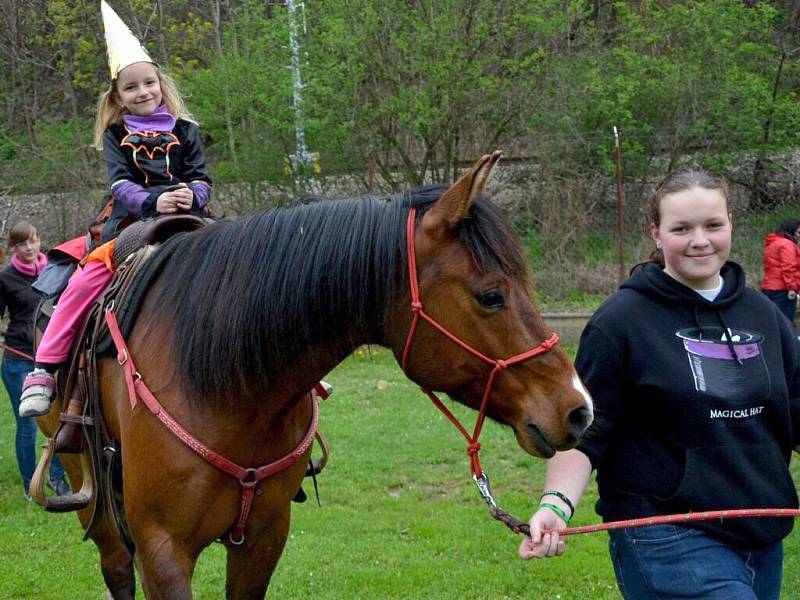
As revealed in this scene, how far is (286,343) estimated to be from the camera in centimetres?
286

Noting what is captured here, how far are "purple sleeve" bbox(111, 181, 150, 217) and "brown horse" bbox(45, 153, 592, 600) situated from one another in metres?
0.45

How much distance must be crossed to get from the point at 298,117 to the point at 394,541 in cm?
954

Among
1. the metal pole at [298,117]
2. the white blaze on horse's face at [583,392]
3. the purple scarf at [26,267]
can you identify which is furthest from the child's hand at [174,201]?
the metal pole at [298,117]

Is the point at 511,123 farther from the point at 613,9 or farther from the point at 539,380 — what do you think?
the point at 539,380

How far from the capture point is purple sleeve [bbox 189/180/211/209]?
383 centimetres

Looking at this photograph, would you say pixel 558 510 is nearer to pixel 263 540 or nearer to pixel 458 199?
pixel 458 199

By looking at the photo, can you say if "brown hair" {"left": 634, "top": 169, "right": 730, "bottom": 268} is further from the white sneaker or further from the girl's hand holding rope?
the white sneaker

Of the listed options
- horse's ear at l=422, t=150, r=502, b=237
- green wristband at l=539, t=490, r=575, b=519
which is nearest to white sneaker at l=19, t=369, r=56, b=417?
horse's ear at l=422, t=150, r=502, b=237

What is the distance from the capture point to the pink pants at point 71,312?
3.61m

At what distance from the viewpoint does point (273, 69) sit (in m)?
14.5

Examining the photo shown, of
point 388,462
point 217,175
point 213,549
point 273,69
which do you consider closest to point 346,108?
point 273,69

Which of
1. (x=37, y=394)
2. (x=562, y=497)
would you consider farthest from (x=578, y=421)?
(x=37, y=394)

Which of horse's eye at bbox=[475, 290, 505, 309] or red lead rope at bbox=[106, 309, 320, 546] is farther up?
horse's eye at bbox=[475, 290, 505, 309]

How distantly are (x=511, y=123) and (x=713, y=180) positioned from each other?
11932 millimetres
